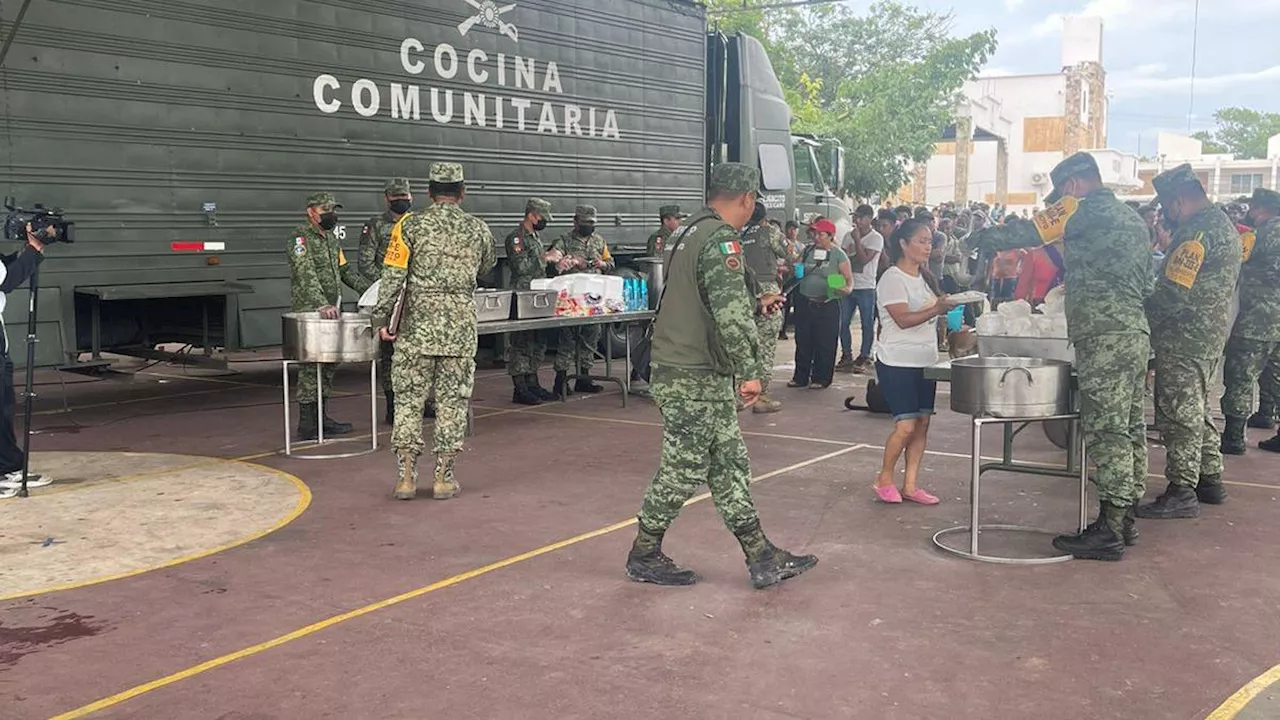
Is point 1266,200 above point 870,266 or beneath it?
above

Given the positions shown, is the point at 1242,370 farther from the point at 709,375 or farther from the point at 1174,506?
the point at 709,375

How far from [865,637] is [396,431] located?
10.9ft

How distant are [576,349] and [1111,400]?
6.20 meters

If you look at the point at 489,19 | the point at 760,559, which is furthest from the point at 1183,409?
the point at 489,19

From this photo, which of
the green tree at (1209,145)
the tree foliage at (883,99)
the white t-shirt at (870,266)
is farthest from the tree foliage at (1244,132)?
the white t-shirt at (870,266)

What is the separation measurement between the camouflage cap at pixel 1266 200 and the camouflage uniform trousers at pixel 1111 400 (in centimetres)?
380

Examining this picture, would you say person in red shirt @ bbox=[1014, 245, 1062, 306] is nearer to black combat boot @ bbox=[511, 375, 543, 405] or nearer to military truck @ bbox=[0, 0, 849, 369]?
black combat boot @ bbox=[511, 375, 543, 405]

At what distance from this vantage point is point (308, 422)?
8.48m

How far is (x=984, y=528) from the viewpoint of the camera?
19.6ft

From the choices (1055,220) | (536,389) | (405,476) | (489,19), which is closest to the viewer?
(1055,220)

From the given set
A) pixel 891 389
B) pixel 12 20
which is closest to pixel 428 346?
pixel 891 389

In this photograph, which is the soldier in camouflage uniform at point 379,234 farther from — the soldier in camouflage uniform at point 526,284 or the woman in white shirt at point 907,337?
the woman in white shirt at point 907,337

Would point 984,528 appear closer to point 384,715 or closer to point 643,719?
point 643,719

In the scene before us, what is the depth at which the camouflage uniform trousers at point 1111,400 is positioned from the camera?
5.27m
